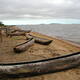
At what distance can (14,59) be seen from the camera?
9.35 meters

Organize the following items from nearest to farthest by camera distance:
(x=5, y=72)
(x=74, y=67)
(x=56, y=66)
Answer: (x=5, y=72), (x=56, y=66), (x=74, y=67)

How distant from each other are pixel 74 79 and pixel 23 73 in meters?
2.03

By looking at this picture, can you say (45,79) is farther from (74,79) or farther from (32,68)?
(74,79)

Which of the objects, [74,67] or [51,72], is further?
[74,67]

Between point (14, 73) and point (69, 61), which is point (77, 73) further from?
point (14, 73)

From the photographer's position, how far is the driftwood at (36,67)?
640 cm

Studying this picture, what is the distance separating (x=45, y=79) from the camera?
6.48 metres

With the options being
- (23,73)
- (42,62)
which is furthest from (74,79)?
(23,73)

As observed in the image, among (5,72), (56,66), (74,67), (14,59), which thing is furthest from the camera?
(14,59)

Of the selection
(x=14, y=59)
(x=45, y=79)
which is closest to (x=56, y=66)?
(x=45, y=79)

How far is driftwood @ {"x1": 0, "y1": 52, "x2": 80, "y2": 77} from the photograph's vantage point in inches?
252

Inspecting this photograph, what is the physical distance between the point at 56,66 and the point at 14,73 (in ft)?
5.82

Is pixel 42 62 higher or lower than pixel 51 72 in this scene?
higher

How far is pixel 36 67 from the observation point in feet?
21.6
